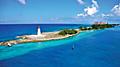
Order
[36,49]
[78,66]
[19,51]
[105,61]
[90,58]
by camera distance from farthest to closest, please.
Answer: [36,49] → [19,51] → [90,58] → [105,61] → [78,66]

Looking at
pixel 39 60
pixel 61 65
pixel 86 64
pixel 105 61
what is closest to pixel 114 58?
pixel 105 61

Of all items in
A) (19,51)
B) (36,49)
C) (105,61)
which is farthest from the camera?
(36,49)

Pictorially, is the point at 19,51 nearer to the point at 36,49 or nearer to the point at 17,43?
the point at 36,49

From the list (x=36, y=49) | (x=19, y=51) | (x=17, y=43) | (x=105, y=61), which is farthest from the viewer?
(x=17, y=43)

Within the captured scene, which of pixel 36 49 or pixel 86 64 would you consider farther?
pixel 36 49

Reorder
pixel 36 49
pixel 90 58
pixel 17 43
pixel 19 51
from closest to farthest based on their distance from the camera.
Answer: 1. pixel 90 58
2. pixel 19 51
3. pixel 36 49
4. pixel 17 43

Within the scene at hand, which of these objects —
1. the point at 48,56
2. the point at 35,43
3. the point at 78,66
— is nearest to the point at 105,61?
the point at 78,66

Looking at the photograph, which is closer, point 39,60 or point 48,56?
point 39,60

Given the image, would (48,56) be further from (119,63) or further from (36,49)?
(119,63)
